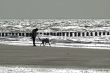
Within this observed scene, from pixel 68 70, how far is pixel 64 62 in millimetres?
2628

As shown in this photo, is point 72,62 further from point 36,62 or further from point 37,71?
point 37,71

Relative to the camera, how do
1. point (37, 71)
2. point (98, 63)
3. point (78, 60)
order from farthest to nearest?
point (78, 60)
point (98, 63)
point (37, 71)

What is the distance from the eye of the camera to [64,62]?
1546 centimetres

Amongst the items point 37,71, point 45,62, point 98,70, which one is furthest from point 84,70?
point 45,62

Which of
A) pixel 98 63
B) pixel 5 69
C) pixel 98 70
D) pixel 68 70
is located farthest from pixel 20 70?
pixel 98 63

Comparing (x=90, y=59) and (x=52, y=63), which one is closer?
(x=52, y=63)

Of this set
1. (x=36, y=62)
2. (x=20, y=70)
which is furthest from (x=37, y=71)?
(x=36, y=62)

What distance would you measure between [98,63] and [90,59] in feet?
4.95

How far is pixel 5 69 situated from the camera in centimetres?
1309

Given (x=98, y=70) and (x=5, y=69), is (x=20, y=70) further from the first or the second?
(x=98, y=70)

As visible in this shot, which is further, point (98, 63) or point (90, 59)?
point (90, 59)

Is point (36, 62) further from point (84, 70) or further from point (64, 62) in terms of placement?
point (84, 70)

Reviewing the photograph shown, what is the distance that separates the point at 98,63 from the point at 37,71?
3582 mm

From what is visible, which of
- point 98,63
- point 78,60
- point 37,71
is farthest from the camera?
point 78,60
